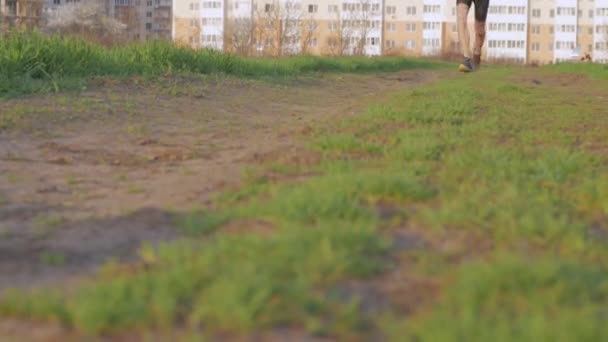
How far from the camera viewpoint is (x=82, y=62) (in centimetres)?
885

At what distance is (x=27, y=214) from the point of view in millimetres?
2973

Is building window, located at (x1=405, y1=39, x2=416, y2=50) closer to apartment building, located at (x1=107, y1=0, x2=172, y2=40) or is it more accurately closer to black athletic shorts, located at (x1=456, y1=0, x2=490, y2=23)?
apartment building, located at (x1=107, y1=0, x2=172, y2=40)

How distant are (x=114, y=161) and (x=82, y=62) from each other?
4.97 meters

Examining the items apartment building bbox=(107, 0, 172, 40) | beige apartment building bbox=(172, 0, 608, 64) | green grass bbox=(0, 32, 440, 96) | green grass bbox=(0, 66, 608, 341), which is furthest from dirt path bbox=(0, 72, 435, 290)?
apartment building bbox=(107, 0, 172, 40)

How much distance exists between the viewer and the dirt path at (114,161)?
2531 millimetres

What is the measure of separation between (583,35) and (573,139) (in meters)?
60.3

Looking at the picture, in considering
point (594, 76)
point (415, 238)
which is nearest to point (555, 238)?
point (415, 238)

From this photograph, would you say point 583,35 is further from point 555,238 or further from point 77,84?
point 555,238

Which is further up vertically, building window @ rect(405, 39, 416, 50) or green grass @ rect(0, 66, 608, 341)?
building window @ rect(405, 39, 416, 50)

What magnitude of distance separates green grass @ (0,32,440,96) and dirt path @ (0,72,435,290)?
1.66 ft

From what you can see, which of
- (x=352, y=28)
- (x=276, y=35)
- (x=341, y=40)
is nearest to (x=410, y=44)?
(x=352, y=28)

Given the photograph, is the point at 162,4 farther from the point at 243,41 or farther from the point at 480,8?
the point at 480,8

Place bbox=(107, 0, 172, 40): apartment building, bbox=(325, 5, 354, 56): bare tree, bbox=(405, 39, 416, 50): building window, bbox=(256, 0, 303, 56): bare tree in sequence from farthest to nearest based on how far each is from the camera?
bbox=(107, 0, 172, 40): apartment building, bbox=(405, 39, 416, 50): building window, bbox=(325, 5, 354, 56): bare tree, bbox=(256, 0, 303, 56): bare tree

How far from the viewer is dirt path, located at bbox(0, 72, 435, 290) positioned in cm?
253
